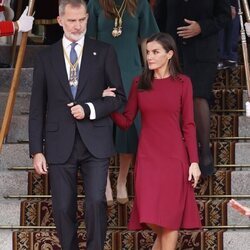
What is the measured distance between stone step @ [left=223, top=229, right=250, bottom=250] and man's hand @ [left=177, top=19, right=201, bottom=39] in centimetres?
141

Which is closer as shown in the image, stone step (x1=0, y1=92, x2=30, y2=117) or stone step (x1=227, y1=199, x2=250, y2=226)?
stone step (x1=227, y1=199, x2=250, y2=226)

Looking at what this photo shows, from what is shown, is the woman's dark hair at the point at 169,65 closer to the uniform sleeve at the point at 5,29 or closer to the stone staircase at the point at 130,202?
the stone staircase at the point at 130,202

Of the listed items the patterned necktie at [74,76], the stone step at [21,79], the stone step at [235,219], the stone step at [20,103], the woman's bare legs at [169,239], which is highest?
the stone step at [21,79]

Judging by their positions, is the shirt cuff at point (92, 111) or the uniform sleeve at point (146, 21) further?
the uniform sleeve at point (146, 21)

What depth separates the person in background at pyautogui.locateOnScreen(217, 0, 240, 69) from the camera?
10211 millimetres

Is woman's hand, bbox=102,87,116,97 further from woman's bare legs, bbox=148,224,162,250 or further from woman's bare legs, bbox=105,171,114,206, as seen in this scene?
woman's bare legs, bbox=105,171,114,206

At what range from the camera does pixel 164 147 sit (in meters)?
7.34

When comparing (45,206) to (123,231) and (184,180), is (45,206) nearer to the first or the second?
(123,231)

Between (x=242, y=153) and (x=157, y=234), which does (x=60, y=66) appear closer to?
(x=157, y=234)

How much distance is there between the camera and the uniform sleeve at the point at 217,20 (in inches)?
327

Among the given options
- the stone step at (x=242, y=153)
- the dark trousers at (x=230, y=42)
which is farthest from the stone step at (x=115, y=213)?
the dark trousers at (x=230, y=42)

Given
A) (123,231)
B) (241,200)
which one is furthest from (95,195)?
(241,200)

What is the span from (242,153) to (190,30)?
3.14 ft

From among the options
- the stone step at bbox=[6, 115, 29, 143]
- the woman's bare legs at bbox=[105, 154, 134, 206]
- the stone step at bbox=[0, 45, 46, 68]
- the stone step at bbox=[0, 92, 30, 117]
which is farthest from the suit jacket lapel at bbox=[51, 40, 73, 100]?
the stone step at bbox=[0, 45, 46, 68]
